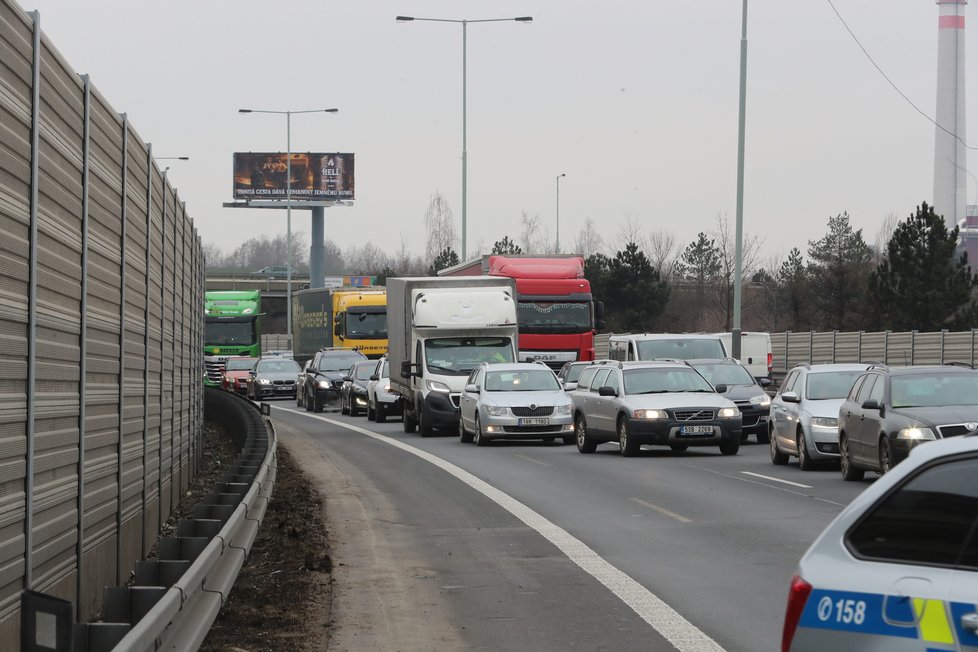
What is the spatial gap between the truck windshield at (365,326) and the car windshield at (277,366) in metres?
4.01

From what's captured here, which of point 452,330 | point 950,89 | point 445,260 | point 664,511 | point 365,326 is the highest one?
point 950,89

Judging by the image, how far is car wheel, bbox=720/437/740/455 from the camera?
25.2m

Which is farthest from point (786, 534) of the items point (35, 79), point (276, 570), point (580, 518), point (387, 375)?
point (387, 375)

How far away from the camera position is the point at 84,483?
337 inches

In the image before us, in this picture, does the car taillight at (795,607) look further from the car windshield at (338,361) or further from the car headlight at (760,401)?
the car windshield at (338,361)

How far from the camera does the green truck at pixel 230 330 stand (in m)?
61.1

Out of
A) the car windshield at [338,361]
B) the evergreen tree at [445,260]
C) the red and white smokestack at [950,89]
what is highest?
the red and white smokestack at [950,89]

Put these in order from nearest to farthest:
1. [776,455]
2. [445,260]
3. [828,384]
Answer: [828,384] < [776,455] < [445,260]

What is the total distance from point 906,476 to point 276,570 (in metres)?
7.52

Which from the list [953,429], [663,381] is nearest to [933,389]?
[953,429]

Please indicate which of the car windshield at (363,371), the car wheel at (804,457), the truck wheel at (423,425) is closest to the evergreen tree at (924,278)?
the car windshield at (363,371)

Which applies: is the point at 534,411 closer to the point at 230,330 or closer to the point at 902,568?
the point at 902,568

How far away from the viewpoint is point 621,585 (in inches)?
421

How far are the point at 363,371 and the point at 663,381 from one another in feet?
62.4
